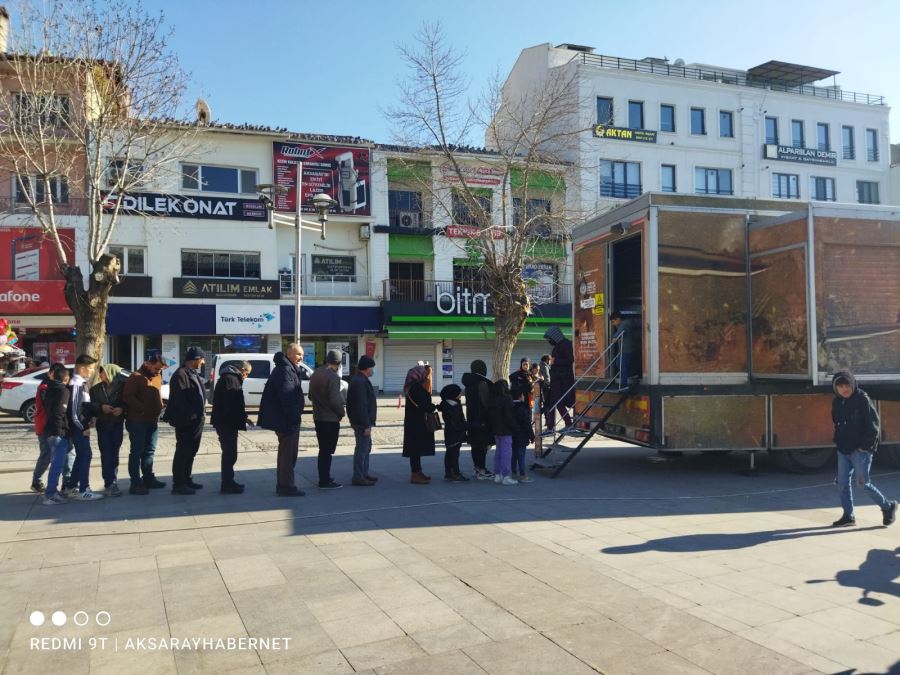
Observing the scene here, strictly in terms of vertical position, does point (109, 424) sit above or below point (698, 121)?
below

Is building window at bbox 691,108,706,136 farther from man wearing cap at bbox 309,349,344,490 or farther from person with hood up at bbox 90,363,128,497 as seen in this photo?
person with hood up at bbox 90,363,128,497

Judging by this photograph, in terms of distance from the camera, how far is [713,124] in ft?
113

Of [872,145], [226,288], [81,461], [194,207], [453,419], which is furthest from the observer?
[872,145]

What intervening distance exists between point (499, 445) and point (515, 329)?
29.3 ft

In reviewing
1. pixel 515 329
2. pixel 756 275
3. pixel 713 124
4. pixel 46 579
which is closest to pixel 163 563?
pixel 46 579

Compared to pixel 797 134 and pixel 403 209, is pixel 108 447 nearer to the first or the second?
pixel 403 209

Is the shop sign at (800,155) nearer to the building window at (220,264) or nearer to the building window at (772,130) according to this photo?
the building window at (772,130)

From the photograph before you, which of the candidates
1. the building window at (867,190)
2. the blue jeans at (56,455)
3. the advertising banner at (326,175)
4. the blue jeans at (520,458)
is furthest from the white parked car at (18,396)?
the building window at (867,190)

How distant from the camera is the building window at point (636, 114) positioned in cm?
3316

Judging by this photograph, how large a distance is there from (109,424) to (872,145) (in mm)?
41056

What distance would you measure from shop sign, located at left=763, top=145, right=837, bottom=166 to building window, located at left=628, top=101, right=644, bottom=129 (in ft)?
22.2

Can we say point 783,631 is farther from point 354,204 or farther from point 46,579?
point 354,204

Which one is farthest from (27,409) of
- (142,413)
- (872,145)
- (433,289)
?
(872,145)

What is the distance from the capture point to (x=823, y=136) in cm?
3675
